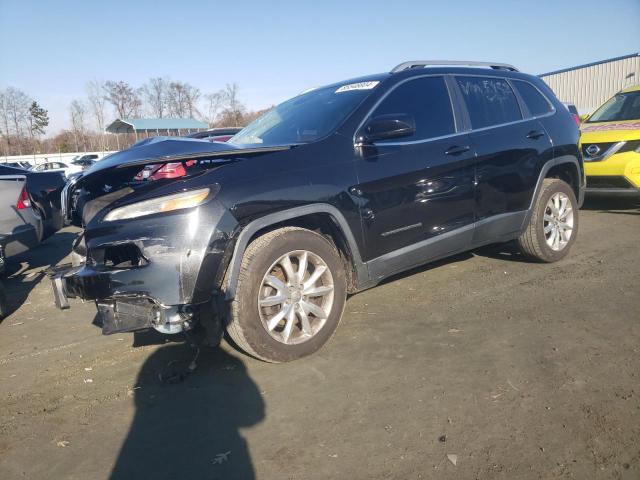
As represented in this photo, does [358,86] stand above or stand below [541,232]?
above

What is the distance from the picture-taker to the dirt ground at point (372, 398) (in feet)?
7.02

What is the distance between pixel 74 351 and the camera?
361cm

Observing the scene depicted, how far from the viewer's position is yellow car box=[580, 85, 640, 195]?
6.50 metres

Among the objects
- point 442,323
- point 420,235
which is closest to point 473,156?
point 420,235

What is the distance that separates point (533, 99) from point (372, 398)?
366 cm

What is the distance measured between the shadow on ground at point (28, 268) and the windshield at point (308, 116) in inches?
109

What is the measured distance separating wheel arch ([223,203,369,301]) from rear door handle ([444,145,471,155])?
1194 mm

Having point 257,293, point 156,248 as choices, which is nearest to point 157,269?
point 156,248

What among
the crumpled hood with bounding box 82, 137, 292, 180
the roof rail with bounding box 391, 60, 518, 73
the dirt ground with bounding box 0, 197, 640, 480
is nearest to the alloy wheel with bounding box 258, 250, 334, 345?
the dirt ground with bounding box 0, 197, 640, 480

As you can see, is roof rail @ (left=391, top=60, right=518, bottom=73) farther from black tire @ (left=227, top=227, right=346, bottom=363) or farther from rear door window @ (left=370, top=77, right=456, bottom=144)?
black tire @ (left=227, top=227, right=346, bottom=363)

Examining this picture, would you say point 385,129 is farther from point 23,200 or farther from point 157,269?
point 23,200

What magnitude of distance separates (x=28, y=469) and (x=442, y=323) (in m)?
2.74

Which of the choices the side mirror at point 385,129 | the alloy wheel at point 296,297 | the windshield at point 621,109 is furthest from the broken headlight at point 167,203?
the windshield at point 621,109

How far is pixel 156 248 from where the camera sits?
2.63 m
